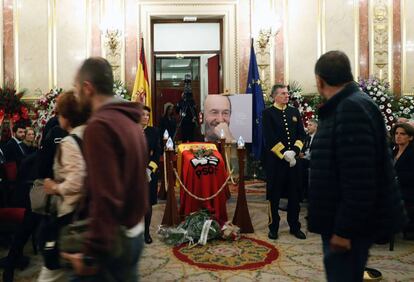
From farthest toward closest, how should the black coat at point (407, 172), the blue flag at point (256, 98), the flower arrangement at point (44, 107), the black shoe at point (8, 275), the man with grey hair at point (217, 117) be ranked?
1. the man with grey hair at point (217, 117)
2. the blue flag at point (256, 98)
3. the flower arrangement at point (44, 107)
4. the black coat at point (407, 172)
5. the black shoe at point (8, 275)

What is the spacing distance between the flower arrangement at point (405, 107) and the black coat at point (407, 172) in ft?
14.6

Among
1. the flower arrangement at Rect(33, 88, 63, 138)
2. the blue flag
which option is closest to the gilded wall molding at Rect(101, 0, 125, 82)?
the flower arrangement at Rect(33, 88, 63, 138)

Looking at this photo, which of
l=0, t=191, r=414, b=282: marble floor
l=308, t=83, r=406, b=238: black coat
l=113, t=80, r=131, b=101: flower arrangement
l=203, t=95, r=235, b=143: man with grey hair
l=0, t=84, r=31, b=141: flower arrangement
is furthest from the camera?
l=203, t=95, r=235, b=143: man with grey hair

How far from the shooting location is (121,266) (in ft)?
6.00

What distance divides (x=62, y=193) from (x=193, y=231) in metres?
3.56

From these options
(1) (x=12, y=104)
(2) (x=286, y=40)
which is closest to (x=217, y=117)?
(2) (x=286, y=40)

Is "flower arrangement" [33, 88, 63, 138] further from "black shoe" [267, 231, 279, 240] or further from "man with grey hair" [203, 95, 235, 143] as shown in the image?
"black shoe" [267, 231, 279, 240]

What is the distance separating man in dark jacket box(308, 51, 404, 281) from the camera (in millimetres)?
2092

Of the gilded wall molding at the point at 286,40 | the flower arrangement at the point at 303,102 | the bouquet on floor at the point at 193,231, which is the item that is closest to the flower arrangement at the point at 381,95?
the flower arrangement at the point at 303,102

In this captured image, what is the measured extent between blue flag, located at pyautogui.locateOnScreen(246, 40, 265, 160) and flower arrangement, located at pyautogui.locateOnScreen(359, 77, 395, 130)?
210cm

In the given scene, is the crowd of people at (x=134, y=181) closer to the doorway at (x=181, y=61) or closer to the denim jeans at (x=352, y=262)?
the denim jeans at (x=352, y=262)

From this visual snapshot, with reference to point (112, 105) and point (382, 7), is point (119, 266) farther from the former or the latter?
point (382, 7)

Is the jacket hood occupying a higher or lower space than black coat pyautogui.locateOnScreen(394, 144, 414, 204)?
higher

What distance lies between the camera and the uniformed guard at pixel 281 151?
5.54 m
